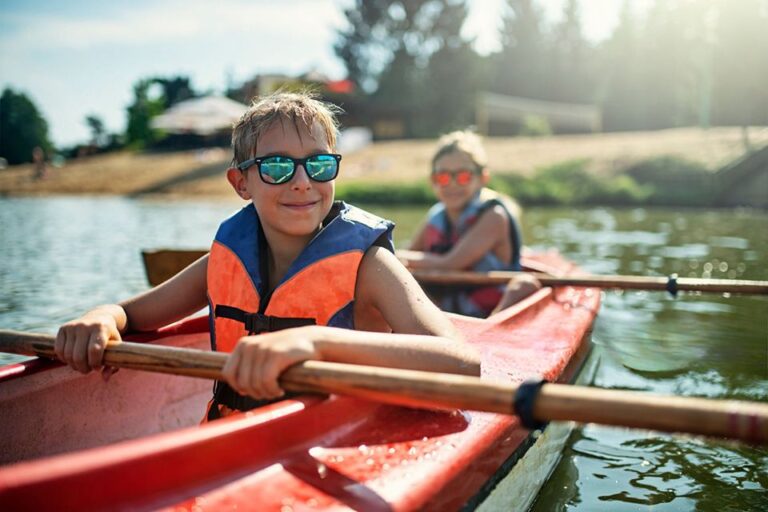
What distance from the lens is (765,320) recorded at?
5676mm

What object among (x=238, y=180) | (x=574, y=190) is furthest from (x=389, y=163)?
(x=238, y=180)

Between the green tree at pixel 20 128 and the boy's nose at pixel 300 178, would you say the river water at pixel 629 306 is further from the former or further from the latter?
the green tree at pixel 20 128

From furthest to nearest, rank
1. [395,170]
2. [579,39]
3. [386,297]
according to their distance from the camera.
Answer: [579,39], [395,170], [386,297]

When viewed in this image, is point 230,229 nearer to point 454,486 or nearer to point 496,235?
point 454,486

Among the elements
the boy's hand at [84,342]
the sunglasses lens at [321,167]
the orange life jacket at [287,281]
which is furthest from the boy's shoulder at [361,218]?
the boy's hand at [84,342]

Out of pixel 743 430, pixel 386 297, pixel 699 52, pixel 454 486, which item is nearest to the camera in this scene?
pixel 743 430

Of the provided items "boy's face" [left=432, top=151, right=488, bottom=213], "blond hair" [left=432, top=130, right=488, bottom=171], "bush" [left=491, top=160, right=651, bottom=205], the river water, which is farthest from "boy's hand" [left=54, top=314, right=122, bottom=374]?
"bush" [left=491, top=160, right=651, bottom=205]

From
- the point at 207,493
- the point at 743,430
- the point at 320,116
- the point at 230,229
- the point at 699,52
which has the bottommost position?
the point at 207,493

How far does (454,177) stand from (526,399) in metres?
3.31

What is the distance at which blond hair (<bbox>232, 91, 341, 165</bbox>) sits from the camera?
7.02ft

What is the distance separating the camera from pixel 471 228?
4723mm

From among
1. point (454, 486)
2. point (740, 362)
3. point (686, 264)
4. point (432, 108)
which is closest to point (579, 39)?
point (432, 108)

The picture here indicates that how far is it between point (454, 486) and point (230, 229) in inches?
44.2

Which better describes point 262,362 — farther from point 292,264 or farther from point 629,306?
point 629,306
